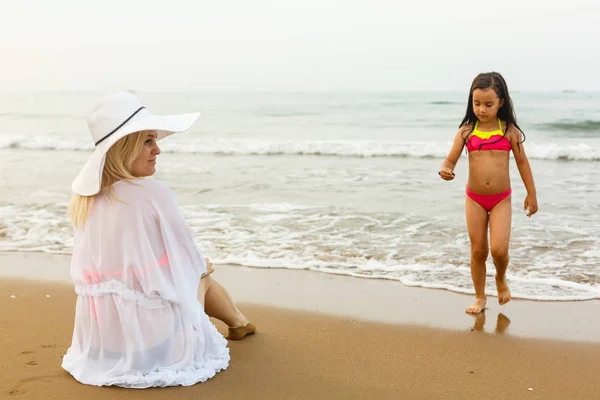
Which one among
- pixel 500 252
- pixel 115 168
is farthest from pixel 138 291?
pixel 500 252

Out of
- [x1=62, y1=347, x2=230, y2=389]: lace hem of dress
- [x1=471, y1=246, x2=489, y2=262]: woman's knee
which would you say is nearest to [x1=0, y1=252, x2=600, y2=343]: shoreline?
[x1=471, y1=246, x2=489, y2=262]: woman's knee

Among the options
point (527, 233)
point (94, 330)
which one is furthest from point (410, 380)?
point (527, 233)

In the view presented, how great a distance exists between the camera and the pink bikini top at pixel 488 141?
452 cm

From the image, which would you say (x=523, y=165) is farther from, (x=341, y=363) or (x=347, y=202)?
(x=347, y=202)

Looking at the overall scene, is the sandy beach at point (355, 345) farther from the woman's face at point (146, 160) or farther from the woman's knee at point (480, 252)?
the woman's face at point (146, 160)

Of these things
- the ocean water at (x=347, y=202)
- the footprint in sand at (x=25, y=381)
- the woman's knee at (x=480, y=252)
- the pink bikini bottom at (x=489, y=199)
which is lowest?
the ocean water at (x=347, y=202)

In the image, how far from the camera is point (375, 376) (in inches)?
134

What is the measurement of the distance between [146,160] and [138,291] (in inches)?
25.9

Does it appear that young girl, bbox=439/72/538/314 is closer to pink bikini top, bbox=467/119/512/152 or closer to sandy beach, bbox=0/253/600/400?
pink bikini top, bbox=467/119/512/152

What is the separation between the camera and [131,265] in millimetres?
3100

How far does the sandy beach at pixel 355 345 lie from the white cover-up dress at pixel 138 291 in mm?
106

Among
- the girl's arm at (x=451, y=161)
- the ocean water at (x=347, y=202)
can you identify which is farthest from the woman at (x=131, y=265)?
the ocean water at (x=347, y=202)

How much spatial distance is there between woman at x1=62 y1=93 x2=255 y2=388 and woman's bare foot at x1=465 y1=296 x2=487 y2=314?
6.97 feet

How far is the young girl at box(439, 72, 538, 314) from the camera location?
4.43 meters
